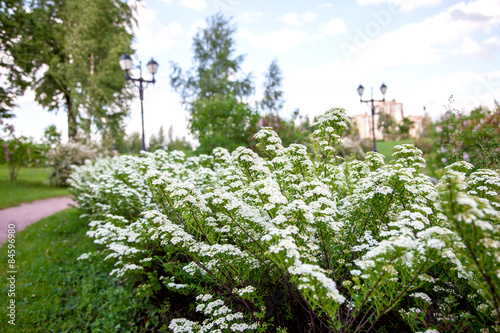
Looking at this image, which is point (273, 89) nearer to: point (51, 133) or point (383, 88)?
point (383, 88)

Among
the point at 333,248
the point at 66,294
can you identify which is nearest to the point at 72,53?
the point at 66,294

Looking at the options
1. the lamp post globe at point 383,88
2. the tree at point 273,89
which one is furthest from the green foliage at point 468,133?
the tree at point 273,89

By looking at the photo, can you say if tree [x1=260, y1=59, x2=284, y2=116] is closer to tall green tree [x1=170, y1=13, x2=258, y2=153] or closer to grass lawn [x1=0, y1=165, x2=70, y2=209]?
tall green tree [x1=170, y1=13, x2=258, y2=153]

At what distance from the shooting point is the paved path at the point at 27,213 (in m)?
7.24

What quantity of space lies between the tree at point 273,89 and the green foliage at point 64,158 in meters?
17.6

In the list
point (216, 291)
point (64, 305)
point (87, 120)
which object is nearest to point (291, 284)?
point (216, 291)

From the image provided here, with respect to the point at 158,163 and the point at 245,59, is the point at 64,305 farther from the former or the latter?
the point at 245,59

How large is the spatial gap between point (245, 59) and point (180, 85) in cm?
639

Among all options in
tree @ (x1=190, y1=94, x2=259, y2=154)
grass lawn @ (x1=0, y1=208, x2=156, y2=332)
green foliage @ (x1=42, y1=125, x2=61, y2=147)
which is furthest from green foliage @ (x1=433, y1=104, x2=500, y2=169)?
green foliage @ (x1=42, y1=125, x2=61, y2=147)

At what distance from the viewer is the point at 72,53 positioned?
19172 mm

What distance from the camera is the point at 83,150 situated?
14.0m

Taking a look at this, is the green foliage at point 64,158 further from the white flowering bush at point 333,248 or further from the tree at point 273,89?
the tree at point 273,89

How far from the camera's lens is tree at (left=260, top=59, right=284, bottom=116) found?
27344 millimetres

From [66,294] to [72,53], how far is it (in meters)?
20.7
